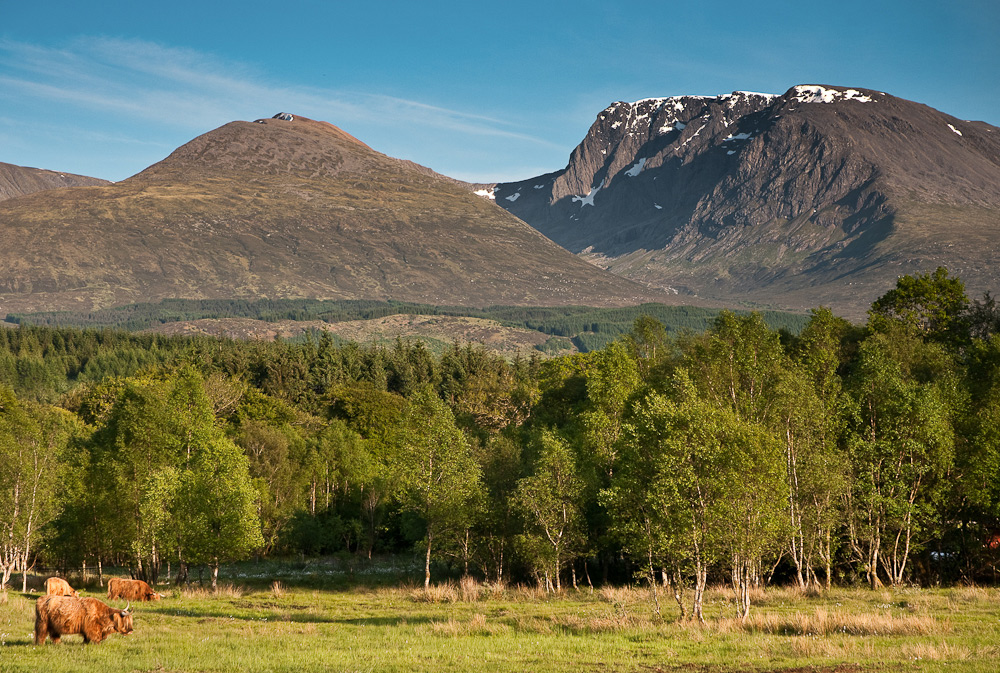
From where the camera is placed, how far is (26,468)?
5825 cm

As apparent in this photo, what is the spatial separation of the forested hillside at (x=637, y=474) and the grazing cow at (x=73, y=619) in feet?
74.2

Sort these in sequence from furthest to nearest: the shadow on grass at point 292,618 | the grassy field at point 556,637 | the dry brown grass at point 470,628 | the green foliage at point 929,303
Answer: the green foliage at point 929,303 < the shadow on grass at point 292,618 < the dry brown grass at point 470,628 < the grassy field at point 556,637

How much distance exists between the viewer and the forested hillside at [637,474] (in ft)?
125

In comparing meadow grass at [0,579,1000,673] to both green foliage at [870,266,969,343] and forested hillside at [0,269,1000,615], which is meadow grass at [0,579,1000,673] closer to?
forested hillside at [0,269,1000,615]

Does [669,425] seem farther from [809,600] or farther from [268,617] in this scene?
[268,617]

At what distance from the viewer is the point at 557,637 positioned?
1250 inches

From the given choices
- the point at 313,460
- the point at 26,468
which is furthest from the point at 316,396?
the point at 26,468

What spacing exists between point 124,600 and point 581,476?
30.8 metres

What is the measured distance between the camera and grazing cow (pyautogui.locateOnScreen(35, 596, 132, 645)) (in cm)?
2858

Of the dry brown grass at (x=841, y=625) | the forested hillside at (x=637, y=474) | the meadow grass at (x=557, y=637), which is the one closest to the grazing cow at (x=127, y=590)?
the meadow grass at (x=557, y=637)

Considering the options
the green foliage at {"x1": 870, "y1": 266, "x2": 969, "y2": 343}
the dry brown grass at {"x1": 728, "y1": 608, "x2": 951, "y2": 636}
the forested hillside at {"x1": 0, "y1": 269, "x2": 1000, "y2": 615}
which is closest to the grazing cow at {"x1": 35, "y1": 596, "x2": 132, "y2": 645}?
the forested hillside at {"x1": 0, "y1": 269, "x2": 1000, "y2": 615}

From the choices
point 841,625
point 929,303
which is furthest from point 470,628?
point 929,303

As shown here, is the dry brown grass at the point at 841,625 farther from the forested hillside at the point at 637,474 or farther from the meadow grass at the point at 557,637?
the forested hillside at the point at 637,474

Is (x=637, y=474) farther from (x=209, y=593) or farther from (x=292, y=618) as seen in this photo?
(x=209, y=593)
